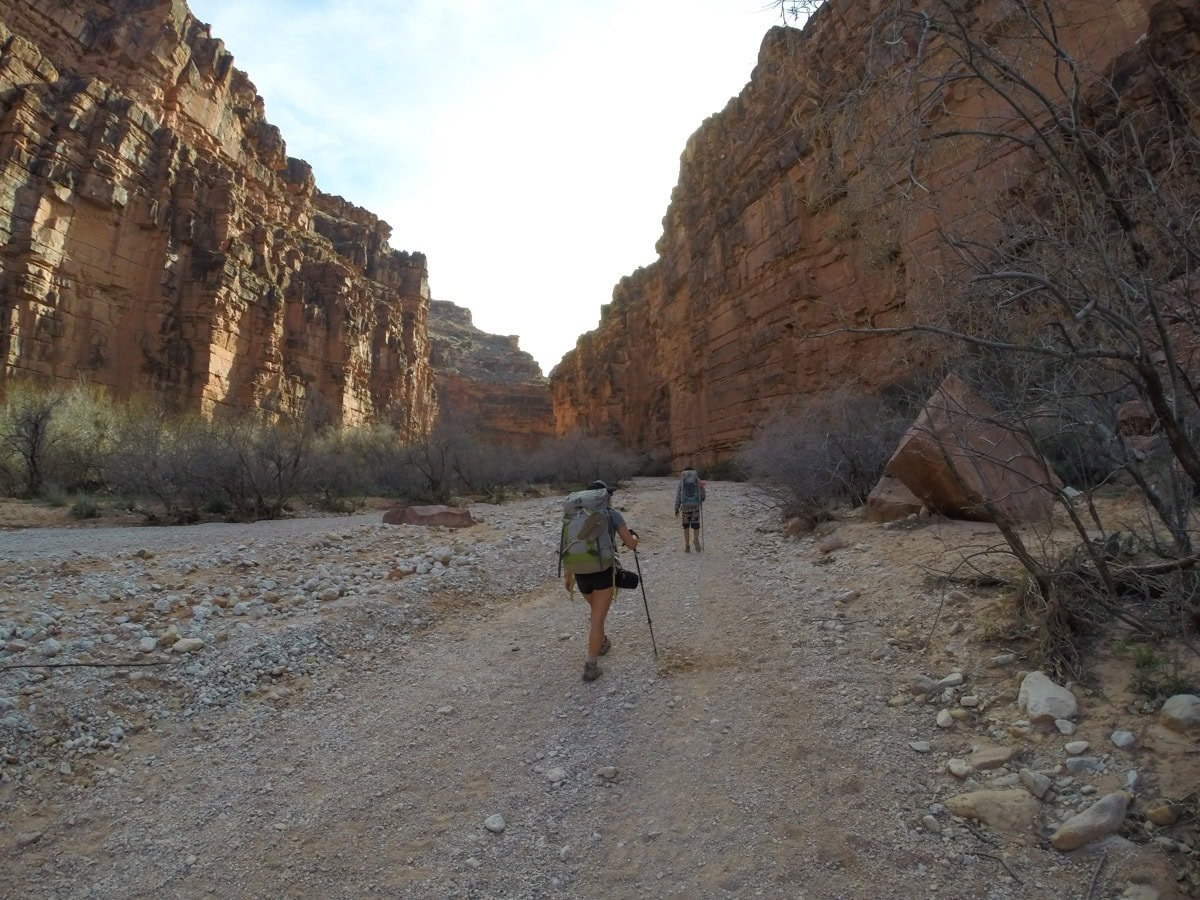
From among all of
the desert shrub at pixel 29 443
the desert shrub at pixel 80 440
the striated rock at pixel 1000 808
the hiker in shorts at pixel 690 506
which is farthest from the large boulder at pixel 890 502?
the desert shrub at pixel 80 440

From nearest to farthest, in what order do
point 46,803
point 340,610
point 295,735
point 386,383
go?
1. point 46,803
2. point 295,735
3. point 340,610
4. point 386,383

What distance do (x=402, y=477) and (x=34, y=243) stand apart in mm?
14872

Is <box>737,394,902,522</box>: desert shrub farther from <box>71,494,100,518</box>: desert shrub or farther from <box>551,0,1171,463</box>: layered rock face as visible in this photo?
<box>71,494,100,518</box>: desert shrub

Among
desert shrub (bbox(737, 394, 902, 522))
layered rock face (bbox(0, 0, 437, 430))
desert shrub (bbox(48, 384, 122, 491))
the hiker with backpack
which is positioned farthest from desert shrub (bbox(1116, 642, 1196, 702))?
layered rock face (bbox(0, 0, 437, 430))

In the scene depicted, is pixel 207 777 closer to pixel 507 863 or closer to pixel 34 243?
pixel 507 863

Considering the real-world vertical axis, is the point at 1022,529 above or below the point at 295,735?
above

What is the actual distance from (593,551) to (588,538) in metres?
0.10

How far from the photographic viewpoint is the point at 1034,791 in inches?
106

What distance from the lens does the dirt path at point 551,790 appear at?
98.8 inches

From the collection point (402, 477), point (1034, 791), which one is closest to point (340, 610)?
point (1034, 791)

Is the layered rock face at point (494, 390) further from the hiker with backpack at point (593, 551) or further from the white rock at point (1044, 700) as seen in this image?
the white rock at point (1044, 700)

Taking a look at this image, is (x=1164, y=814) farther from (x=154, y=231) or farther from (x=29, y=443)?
(x=154, y=231)

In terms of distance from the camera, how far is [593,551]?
469cm

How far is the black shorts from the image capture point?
4.76m
